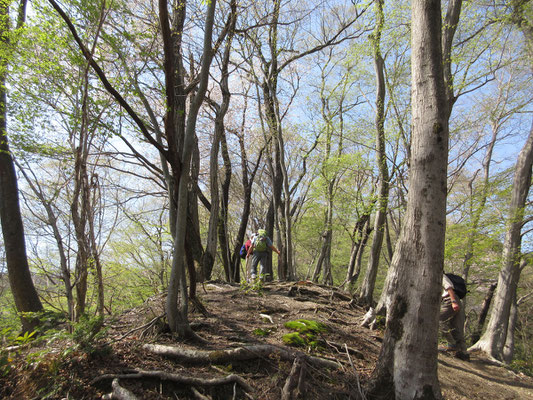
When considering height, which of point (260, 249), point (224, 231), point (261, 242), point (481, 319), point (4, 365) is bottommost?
point (481, 319)

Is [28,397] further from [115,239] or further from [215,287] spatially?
[115,239]

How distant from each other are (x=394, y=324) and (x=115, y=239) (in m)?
16.0

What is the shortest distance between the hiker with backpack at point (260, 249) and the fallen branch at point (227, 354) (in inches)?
183

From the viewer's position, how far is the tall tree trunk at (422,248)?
2289 mm

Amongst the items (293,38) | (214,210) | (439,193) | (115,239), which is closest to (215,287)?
(214,210)

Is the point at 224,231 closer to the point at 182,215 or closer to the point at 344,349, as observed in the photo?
the point at 344,349

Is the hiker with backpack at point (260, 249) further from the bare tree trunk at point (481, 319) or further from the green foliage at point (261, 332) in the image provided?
the bare tree trunk at point (481, 319)

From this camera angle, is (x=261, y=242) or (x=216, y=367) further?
(x=261, y=242)

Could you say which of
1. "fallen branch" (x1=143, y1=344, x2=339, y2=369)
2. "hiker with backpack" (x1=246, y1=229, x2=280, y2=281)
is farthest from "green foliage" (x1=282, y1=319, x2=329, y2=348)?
"hiker with backpack" (x1=246, y1=229, x2=280, y2=281)

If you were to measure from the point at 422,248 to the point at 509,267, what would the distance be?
727 centimetres

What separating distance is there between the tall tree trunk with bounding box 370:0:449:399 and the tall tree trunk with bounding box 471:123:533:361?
21.8 ft

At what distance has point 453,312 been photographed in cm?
486

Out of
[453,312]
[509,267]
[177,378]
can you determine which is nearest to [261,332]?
[177,378]

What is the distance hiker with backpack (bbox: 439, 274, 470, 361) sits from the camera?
187 inches
